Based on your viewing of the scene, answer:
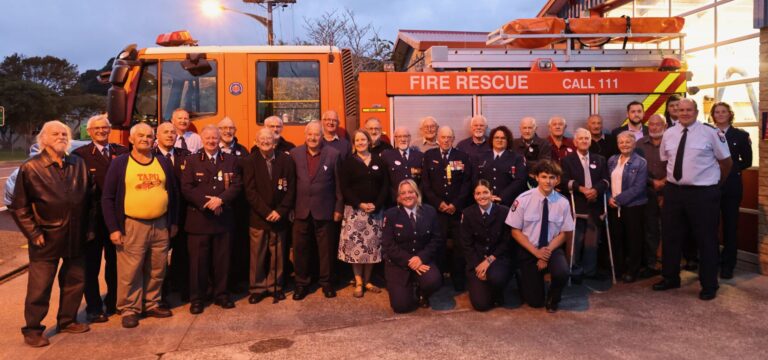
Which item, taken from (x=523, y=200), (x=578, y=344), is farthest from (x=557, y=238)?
(x=578, y=344)

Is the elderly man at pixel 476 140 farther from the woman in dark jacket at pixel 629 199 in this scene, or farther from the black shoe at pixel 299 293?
the black shoe at pixel 299 293

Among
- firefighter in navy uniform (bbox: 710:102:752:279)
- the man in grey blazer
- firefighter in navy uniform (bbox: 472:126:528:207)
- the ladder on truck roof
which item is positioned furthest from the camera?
the ladder on truck roof

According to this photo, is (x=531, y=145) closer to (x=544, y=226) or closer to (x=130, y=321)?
(x=544, y=226)

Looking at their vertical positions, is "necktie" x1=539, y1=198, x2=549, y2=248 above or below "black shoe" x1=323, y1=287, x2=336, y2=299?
above

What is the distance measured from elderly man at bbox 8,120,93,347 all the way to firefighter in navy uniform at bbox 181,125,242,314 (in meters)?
0.93

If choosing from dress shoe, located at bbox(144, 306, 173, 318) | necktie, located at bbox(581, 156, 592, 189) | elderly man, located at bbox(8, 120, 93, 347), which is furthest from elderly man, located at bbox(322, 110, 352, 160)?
necktie, located at bbox(581, 156, 592, 189)

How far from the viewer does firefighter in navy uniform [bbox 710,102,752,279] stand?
642 cm

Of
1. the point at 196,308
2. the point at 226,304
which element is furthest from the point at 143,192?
the point at 226,304

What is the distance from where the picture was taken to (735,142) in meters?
6.54

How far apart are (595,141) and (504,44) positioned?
1859 millimetres

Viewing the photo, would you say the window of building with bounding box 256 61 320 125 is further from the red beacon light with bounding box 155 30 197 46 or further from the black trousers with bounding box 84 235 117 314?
the black trousers with bounding box 84 235 117 314

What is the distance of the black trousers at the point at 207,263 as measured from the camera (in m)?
5.56

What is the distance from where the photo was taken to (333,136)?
628 cm

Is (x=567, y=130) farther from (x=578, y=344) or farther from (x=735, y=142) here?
(x=578, y=344)
